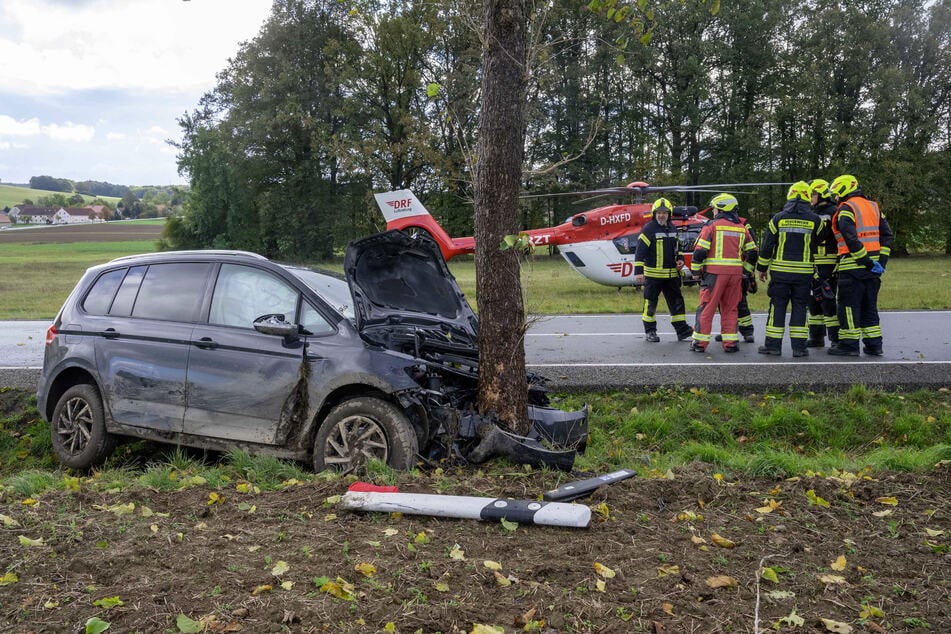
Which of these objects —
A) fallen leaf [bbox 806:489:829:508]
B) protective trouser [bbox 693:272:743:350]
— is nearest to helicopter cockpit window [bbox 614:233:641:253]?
protective trouser [bbox 693:272:743:350]

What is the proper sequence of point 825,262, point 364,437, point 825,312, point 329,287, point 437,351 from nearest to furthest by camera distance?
point 364,437 → point 437,351 → point 329,287 → point 825,262 → point 825,312

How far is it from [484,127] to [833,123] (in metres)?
37.9

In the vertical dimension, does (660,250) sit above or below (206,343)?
above

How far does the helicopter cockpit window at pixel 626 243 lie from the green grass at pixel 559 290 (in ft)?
3.98

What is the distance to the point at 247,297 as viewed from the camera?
6.10m

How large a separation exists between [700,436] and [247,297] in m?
4.52

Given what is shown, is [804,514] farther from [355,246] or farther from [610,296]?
[610,296]

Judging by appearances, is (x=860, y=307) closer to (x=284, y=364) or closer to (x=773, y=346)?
(x=773, y=346)

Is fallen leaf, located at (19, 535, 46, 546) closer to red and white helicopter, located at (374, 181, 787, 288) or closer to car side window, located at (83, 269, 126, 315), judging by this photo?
car side window, located at (83, 269, 126, 315)

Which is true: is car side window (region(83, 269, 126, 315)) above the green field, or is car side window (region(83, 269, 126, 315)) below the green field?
below

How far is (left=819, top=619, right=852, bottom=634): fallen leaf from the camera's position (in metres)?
2.87

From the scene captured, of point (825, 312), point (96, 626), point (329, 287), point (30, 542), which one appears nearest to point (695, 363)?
point (825, 312)

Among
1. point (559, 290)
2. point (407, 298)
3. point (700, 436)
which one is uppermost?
point (407, 298)

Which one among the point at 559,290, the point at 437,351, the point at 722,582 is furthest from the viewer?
the point at 559,290
